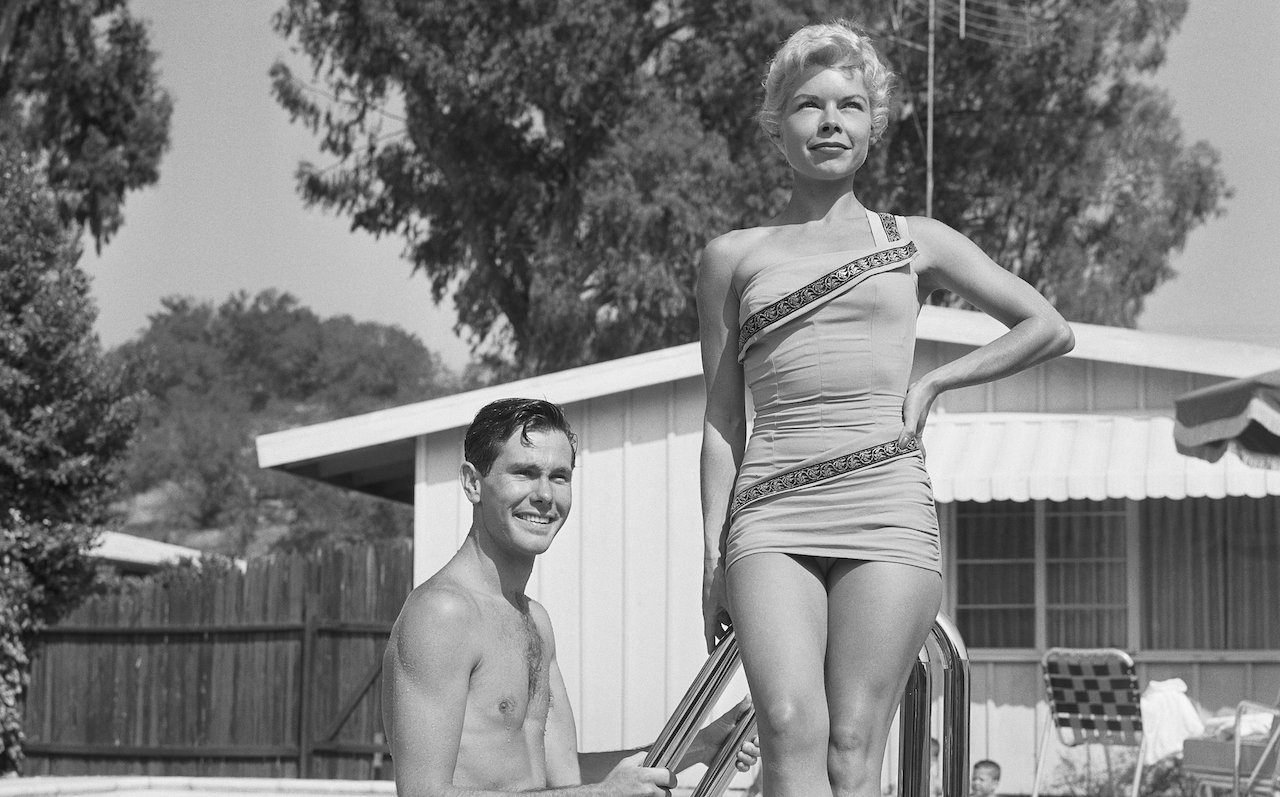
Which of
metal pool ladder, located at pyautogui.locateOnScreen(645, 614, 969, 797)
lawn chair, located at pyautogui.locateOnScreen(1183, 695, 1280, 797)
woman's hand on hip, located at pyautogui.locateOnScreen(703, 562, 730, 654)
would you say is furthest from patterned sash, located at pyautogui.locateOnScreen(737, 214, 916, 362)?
lawn chair, located at pyautogui.locateOnScreen(1183, 695, 1280, 797)

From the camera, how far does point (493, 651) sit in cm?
→ 279

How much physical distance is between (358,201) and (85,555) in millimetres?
10363

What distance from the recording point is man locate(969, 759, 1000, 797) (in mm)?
9078

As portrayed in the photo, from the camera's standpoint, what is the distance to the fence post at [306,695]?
45.7 feet

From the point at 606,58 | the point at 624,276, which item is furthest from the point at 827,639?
the point at 606,58

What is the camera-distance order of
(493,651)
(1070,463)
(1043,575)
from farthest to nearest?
(1043,575)
(1070,463)
(493,651)

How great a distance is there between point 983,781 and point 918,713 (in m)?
6.82

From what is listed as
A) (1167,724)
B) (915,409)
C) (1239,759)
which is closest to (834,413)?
(915,409)

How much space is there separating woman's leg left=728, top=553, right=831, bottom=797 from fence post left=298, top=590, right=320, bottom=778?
1199 cm

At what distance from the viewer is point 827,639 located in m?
2.52

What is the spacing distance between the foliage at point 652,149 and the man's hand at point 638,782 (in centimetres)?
1894

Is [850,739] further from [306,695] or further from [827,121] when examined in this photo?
[306,695]

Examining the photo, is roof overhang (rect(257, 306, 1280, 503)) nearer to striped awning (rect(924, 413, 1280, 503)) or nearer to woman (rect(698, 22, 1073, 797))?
striped awning (rect(924, 413, 1280, 503))

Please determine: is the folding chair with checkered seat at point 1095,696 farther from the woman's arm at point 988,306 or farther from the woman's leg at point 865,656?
the woman's leg at point 865,656
